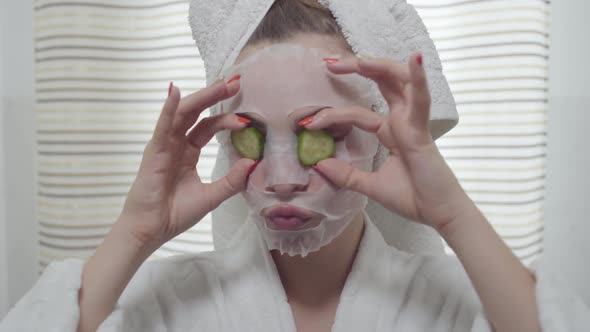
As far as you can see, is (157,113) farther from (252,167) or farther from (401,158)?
(401,158)

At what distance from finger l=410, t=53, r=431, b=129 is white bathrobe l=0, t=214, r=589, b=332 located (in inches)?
10.4

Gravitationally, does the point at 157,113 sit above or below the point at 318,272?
above

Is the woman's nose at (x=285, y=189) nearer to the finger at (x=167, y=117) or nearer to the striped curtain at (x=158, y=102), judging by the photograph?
the finger at (x=167, y=117)

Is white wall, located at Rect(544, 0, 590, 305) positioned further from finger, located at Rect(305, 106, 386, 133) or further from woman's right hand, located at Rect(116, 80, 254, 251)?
woman's right hand, located at Rect(116, 80, 254, 251)

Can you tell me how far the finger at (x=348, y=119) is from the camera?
549mm

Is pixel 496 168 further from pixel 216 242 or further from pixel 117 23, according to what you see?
pixel 117 23

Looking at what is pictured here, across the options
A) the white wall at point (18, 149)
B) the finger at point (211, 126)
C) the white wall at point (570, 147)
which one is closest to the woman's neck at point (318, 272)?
the finger at point (211, 126)

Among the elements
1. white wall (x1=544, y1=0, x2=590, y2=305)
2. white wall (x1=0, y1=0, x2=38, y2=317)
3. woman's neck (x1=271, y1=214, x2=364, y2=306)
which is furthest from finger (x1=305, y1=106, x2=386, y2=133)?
white wall (x1=0, y1=0, x2=38, y2=317)

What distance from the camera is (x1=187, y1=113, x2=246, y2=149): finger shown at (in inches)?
22.8

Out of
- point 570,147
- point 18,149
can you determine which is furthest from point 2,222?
point 570,147

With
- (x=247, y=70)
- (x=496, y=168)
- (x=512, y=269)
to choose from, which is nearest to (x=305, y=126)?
(x=247, y=70)

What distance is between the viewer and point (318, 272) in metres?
0.70

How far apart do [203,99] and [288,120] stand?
0.35 ft

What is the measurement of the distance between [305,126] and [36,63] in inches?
32.1
